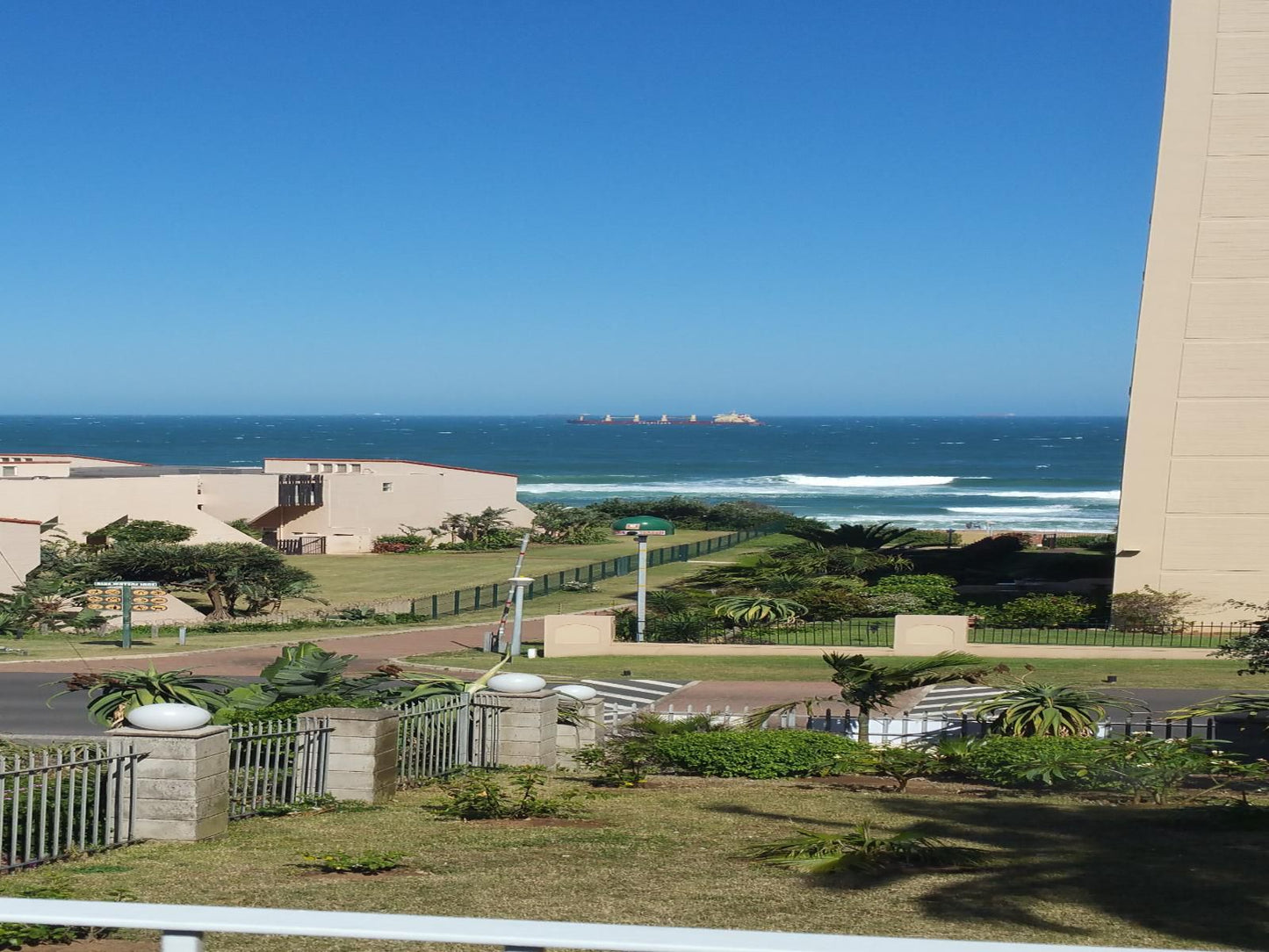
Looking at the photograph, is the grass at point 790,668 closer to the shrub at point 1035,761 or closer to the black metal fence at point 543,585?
the black metal fence at point 543,585

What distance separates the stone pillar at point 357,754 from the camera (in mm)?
13359

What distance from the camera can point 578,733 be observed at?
57.7 feet

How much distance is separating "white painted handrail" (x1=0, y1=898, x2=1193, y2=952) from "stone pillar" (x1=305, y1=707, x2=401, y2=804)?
10131 mm

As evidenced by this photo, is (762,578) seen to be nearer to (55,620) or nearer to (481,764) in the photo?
(55,620)

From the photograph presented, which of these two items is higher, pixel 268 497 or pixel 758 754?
pixel 758 754

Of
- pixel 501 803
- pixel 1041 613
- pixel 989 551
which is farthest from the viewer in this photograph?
pixel 989 551

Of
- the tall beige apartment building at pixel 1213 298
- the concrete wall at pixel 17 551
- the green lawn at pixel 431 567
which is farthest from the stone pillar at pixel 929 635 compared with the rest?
the concrete wall at pixel 17 551

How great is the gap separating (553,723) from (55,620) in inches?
956

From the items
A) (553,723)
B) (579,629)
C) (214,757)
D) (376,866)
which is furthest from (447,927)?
(579,629)

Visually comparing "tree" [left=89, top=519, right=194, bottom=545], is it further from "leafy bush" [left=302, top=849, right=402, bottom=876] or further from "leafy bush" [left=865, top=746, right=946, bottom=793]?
"leafy bush" [left=302, top=849, right=402, bottom=876]

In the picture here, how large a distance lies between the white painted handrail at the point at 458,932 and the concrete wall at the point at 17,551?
39555mm

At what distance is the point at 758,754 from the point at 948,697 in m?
10.6

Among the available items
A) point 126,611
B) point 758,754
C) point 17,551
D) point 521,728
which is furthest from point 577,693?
point 17,551

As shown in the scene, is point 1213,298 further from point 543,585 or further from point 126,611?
point 126,611
